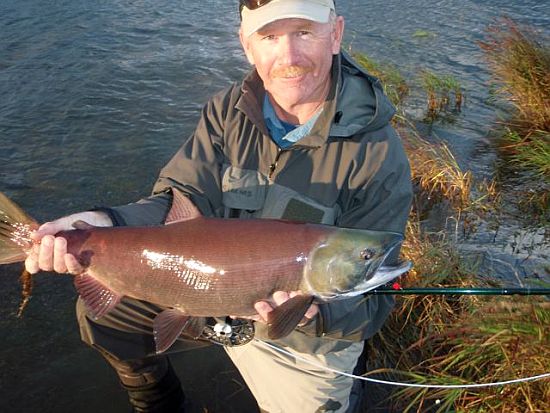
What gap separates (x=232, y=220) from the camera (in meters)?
2.63

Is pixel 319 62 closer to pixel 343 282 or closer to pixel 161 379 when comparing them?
pixel 343 282

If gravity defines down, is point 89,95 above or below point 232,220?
below

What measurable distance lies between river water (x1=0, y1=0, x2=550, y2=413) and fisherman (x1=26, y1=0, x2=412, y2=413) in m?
0.73

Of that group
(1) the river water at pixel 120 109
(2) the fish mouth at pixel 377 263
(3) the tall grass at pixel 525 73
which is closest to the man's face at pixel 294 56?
(2) the fish mouth at pixel 377 263

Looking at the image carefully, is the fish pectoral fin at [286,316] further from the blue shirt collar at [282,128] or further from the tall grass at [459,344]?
the tall grass at [459,344]

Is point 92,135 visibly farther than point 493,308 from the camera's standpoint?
Yes

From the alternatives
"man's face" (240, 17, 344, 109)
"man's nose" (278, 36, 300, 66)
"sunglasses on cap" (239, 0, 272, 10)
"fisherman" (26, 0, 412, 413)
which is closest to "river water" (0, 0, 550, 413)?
"fisherman" (26, 0, 412, 413)

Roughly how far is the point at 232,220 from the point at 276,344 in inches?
44.6

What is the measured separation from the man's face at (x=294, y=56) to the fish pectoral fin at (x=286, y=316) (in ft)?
4.17

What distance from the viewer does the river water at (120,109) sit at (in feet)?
13.5

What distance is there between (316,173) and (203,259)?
96cm

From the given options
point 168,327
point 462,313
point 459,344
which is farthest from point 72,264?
point 462,313

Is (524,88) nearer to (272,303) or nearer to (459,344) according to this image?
(459,344)

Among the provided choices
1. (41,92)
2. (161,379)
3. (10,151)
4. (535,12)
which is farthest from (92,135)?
(535,12)
